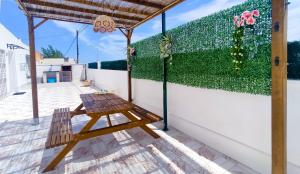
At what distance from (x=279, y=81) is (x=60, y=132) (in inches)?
115

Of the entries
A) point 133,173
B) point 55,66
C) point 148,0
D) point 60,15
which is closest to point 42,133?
point 133,173

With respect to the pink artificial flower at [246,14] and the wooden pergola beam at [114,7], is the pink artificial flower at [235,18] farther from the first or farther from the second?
the wooden pergola beam at [114,7]

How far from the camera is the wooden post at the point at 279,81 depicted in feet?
5.57

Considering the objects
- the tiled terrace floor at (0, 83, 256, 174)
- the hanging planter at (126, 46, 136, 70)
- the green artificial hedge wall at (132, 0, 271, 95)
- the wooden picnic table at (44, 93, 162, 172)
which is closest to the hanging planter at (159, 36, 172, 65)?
the green artificial hedge wall at (132, 0, 271, 95)

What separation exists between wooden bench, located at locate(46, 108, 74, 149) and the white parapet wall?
2.25m

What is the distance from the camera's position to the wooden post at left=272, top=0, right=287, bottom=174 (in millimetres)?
1698

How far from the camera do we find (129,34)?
580 cm

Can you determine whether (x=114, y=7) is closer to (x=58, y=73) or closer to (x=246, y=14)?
(x=246, y=14)

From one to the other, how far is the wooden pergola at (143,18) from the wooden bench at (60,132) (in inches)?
70.3

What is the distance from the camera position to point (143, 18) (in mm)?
4688

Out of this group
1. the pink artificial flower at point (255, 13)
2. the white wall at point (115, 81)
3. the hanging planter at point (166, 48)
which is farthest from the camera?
the white wall at point (115, 81)

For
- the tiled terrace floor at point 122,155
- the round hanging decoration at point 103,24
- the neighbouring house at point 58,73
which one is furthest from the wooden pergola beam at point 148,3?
the neighbouring house at point 58,73

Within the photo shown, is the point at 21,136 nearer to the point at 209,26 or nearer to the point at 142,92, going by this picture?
the point at 142,92

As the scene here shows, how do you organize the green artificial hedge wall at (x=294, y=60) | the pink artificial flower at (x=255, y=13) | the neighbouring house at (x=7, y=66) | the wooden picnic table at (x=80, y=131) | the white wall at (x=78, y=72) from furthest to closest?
the white wall at (x=78, y=72) < the neighbouring house at (x=7, y=66) < the wooden picnic table at (x=80, y=131) < the pink artificial flower at (x=255, y=13) < the green artificial hedge wall at (x=294, y=60)
